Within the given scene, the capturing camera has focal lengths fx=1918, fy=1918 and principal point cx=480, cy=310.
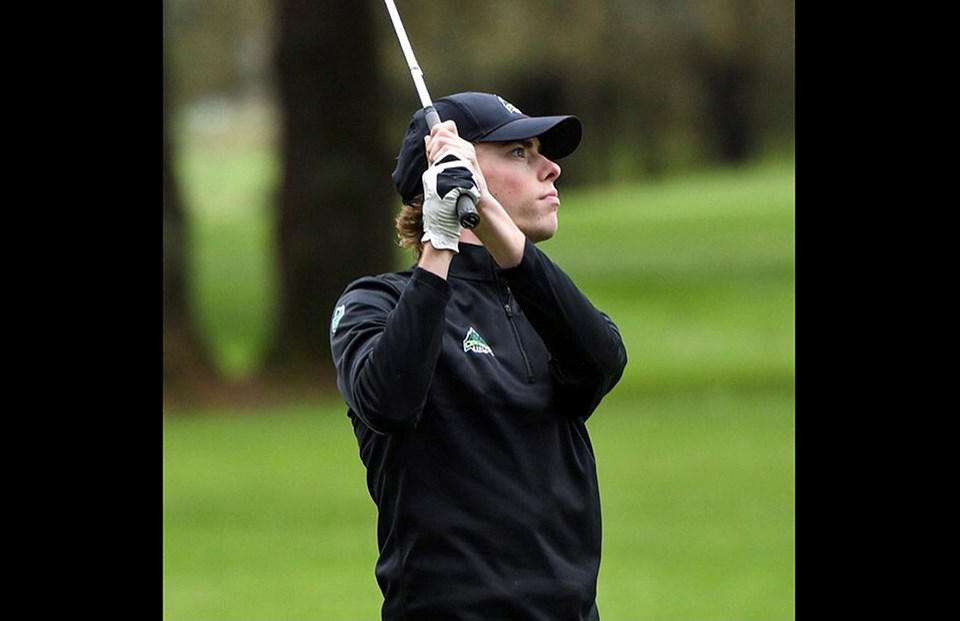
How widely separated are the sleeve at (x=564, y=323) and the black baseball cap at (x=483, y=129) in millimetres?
294

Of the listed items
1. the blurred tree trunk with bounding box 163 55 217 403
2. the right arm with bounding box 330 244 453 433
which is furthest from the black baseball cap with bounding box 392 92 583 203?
the blurred tree trunk with bounding box 163 55 217 403

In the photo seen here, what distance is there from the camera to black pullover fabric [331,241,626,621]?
416 centimetres

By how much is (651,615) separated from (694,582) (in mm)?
1011

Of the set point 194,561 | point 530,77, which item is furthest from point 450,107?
point 530,77

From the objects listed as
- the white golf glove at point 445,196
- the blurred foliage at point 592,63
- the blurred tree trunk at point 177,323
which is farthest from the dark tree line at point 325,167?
the white golf glove at point 445,196

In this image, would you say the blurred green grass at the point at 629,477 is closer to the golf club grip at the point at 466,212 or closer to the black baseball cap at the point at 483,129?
the black baseball cap at the point at 483,129

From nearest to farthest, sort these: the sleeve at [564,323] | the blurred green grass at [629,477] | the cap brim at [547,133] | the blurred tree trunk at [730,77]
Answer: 1. the sleeve at [564,323]
2. the cap brim at [547,133]
3. the blurred green grass at [629,477]
4. the blurred tree trunk at [730,77]

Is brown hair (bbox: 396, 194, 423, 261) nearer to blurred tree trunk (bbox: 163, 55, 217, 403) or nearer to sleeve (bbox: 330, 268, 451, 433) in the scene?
sleeve (bbox: 330, 268, 451, 433)

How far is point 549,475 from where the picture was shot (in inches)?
169

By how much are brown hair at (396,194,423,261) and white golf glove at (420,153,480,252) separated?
37 centimetres

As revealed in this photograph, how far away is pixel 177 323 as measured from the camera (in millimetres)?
17672

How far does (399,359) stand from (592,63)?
57.8ft

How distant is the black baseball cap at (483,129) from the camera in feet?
14.6

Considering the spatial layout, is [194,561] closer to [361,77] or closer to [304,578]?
[304,578]
